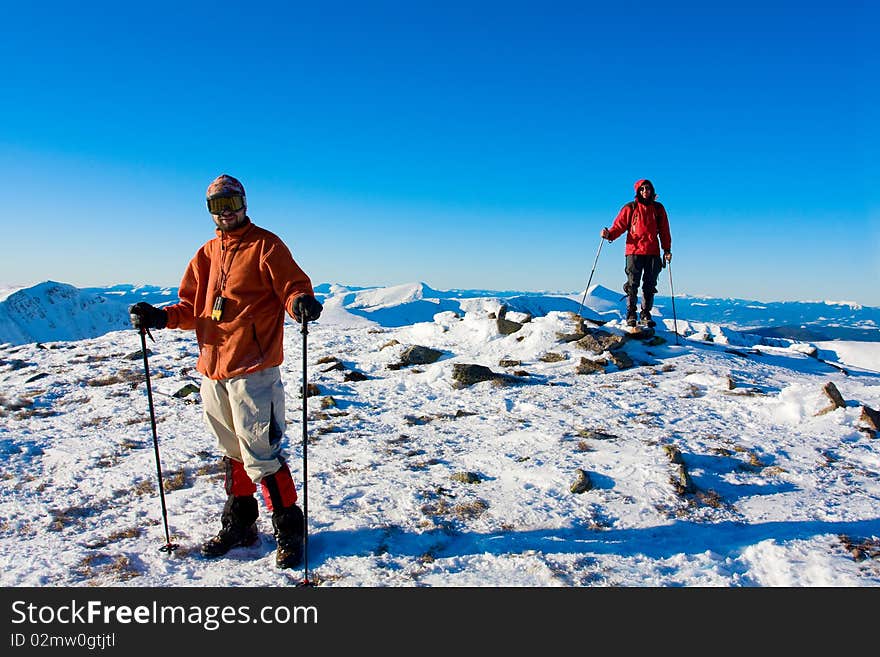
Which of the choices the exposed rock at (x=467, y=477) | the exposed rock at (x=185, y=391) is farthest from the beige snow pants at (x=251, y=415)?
the exposed rock at (x=185, y=391)

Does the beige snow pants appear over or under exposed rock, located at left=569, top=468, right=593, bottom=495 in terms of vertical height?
over

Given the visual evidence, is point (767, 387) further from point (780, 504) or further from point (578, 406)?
point (780, 504)

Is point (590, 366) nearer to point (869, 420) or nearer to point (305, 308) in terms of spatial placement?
point (869, 420)

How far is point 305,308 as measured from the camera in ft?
12.0

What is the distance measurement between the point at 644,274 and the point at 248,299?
1032cm

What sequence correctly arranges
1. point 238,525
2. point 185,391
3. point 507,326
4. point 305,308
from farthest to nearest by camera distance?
point 507,326 → point 185,391 → point 238,525 → point 305,308

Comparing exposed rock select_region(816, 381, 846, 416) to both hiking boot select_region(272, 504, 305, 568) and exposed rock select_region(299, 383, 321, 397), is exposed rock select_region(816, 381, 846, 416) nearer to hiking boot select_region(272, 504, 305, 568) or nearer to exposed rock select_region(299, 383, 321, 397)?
hiking boot select_region(272, 504, 305, 568)

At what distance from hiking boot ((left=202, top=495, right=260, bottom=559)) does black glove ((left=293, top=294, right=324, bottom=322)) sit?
186cm

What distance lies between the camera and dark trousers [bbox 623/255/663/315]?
11.5m

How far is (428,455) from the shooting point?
6.44 metres

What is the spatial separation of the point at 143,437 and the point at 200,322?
4.49 metres

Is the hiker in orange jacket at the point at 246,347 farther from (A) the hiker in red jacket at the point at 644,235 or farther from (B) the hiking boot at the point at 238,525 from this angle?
(A) the hiker in red jacket at the point at 644,235

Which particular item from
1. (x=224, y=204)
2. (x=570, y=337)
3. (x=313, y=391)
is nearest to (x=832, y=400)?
(x=570, y=337)

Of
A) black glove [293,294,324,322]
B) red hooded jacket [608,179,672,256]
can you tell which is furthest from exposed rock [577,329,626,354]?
black glove [293,294,324,322]
